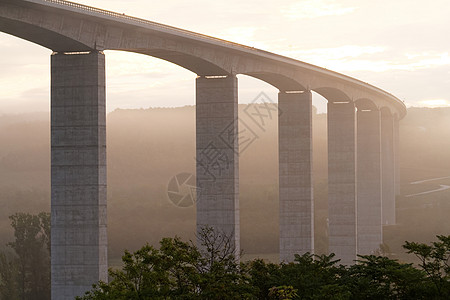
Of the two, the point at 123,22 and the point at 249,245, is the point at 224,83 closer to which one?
the point at 123,22

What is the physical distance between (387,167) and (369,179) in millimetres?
18328

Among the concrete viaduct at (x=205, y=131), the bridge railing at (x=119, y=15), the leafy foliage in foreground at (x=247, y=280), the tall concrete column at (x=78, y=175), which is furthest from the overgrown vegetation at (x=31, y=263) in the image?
the leafy foliage in foreground at (x=247, y=280)

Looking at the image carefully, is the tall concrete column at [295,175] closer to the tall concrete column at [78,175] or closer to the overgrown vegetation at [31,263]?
the overgrown vegetation at [31,263]

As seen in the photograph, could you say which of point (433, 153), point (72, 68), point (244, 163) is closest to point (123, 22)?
point (72, 68)

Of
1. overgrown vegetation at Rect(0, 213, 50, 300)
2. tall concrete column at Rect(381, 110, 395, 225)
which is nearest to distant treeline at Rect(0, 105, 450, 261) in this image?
tall concrete column at Rect(381, 110, 395, 225)

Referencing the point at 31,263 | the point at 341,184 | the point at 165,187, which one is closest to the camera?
the point at 31,263

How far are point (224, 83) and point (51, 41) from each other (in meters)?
15.4

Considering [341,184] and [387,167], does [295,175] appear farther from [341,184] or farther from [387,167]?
[387,167]

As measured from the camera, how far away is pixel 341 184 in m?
76.1

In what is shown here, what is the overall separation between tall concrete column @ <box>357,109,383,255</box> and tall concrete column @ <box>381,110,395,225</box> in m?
14.4

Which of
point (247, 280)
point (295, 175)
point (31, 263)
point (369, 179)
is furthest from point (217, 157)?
point (369, 179)

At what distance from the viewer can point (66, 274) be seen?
1706 inches

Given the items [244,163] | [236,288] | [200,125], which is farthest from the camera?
[244,163]

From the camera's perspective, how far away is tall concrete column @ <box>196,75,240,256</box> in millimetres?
54844
